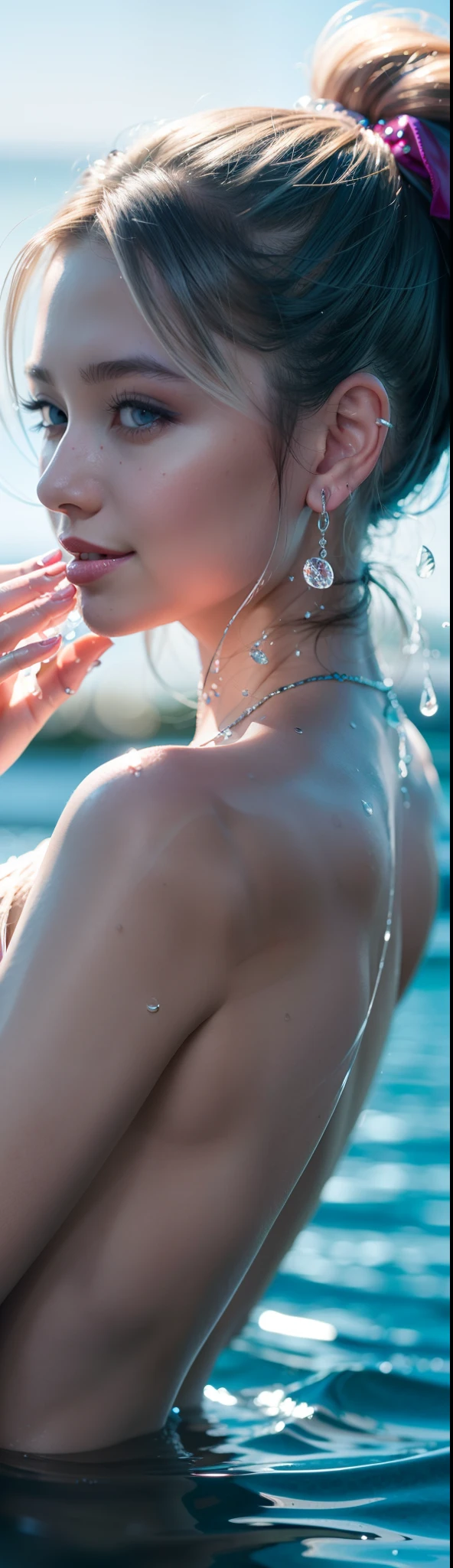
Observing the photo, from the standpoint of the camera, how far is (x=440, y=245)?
146 cm

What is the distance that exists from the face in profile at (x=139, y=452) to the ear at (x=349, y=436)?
0.06 metres

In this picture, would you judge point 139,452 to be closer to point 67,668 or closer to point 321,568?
point 321,568

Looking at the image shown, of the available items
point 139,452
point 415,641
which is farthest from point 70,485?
point 415,641

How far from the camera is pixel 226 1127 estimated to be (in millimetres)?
1169

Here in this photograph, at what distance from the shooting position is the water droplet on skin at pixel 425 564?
155 cm

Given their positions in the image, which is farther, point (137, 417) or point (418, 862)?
point (418, 862)

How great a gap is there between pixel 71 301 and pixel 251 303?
0.16 metres

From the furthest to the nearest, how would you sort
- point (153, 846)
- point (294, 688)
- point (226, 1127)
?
point (294, 688)
point (226, 1127)
point (153, 846)

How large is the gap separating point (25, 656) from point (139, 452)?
0.88 feet

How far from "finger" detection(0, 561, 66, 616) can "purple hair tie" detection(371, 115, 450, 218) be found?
0.53 m

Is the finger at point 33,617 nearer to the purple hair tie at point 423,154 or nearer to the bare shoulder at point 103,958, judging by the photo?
the bare shoulder at point 103,958

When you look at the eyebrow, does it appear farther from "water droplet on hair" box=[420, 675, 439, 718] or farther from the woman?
"water droplet on hair" box=[420, 675, 439, 718]

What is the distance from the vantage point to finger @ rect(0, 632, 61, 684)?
4.61 feet

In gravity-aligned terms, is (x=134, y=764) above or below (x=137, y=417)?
below
